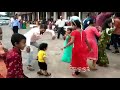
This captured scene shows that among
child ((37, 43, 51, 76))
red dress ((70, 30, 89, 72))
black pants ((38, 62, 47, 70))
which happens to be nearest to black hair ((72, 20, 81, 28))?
red dress ((70, 30, 89, 72))

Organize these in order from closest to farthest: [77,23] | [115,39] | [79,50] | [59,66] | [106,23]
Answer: [77,23]
[79,50]
[59,66]
[106,23]
[115,39]

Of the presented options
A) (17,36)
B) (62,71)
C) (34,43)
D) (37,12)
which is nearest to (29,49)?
(34,43)

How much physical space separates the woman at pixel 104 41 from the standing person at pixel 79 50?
377 mm

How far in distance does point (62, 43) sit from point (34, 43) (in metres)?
0.61

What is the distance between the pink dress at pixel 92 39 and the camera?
14.1 ft

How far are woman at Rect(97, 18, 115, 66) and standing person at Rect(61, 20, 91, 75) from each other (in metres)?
0.38

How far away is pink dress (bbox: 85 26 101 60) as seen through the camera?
4.30m

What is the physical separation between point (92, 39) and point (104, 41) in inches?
7.8

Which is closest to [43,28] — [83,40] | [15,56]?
[83,40]

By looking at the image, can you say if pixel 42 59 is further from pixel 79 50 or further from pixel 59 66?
pixel 79 50

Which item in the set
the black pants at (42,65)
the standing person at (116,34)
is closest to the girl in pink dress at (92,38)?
the standing person at (116,34)

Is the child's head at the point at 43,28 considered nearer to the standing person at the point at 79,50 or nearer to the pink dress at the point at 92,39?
the standing person at the point at 79,50

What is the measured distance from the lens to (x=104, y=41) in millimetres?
4457
